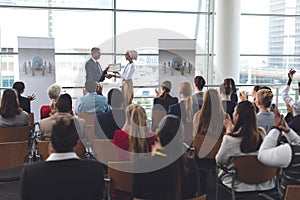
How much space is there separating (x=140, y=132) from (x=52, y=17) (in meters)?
6.05

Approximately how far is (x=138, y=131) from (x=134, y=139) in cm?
10

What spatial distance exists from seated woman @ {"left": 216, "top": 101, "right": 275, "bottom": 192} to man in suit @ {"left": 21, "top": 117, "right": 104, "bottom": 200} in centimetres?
135

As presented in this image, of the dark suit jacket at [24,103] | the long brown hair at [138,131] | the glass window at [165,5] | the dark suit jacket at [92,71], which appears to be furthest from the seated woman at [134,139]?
the glass window at [165,5]

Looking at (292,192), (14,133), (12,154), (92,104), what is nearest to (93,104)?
(92,104)

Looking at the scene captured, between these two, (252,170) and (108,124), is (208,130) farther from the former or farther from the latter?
(108,124)

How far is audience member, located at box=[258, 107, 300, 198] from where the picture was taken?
3.00 meters

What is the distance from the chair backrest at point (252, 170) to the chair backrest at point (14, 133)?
261cm

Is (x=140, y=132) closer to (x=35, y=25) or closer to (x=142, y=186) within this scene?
(x=142, y=186)

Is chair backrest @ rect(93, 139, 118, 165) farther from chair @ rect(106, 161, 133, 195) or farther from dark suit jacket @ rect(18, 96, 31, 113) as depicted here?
dark suit jacket @ rect(18, 96, 31, 113)

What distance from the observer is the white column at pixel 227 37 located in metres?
8.72

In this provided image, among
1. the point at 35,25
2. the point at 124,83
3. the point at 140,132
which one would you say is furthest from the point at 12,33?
the point at 140,132

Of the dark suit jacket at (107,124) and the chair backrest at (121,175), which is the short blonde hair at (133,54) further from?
the chair backrest at (121,175)

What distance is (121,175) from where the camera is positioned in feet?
10.2

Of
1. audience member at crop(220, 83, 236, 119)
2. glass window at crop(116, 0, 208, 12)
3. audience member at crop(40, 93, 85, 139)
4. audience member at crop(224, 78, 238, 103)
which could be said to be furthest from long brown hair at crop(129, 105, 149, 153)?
glass window at crop(116, 0, 208, 12)
